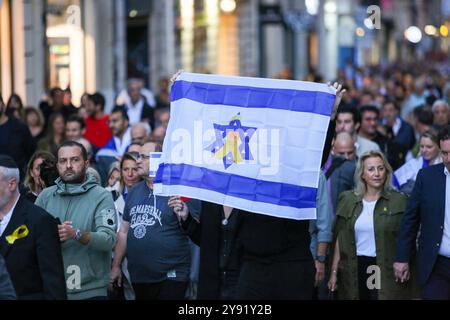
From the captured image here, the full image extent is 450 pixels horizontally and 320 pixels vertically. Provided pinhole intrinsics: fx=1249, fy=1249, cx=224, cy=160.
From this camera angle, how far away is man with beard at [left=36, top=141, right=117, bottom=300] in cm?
859

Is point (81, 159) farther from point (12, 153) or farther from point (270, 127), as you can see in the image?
point (12, 153)

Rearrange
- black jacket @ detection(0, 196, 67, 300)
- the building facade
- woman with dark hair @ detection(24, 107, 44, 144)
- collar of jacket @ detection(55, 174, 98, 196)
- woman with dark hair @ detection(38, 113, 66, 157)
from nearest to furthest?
black jacket @ detection(0, 196, 67, 300) < collar of jacket @ detection(55, 174, 98, 196) < woman with dark hair @ detection(38, 113, 66, 157) < woman with dark hair @ detection(24, 107, 44, 144) < the building facade

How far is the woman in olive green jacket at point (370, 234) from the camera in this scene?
10.3 m

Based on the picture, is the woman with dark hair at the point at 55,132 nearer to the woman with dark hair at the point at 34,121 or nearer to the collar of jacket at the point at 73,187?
the woman with dark hair at the point at 34,121

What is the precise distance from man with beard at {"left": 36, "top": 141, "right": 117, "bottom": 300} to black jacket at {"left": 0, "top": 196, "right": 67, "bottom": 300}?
2.96 ft

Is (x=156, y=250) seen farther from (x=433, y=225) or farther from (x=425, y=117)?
(x=425, y=117)

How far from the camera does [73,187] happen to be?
878 centimetres

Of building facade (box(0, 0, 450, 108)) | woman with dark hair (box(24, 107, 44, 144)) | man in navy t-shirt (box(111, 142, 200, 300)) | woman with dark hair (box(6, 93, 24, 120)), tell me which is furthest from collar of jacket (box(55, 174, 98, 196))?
building facade (box(0, 0, 450, 108))

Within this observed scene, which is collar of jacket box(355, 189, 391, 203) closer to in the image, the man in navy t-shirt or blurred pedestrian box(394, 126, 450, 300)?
blurred pedestrian box(394, 126, 450, 300)

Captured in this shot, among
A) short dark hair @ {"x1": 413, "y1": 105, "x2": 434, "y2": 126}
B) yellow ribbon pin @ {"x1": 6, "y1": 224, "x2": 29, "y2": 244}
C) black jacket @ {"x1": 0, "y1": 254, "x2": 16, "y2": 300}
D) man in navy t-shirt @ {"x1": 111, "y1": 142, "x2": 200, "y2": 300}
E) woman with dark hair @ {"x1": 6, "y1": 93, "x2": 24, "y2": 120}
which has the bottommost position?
man in navy t-shirt @ {"x1": 111, "y1": 142, "x2": 200, "y2": 300}

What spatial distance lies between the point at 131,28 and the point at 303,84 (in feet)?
72.9

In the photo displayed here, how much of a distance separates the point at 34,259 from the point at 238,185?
1.71m

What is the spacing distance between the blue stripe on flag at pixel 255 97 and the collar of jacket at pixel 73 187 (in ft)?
2.82
